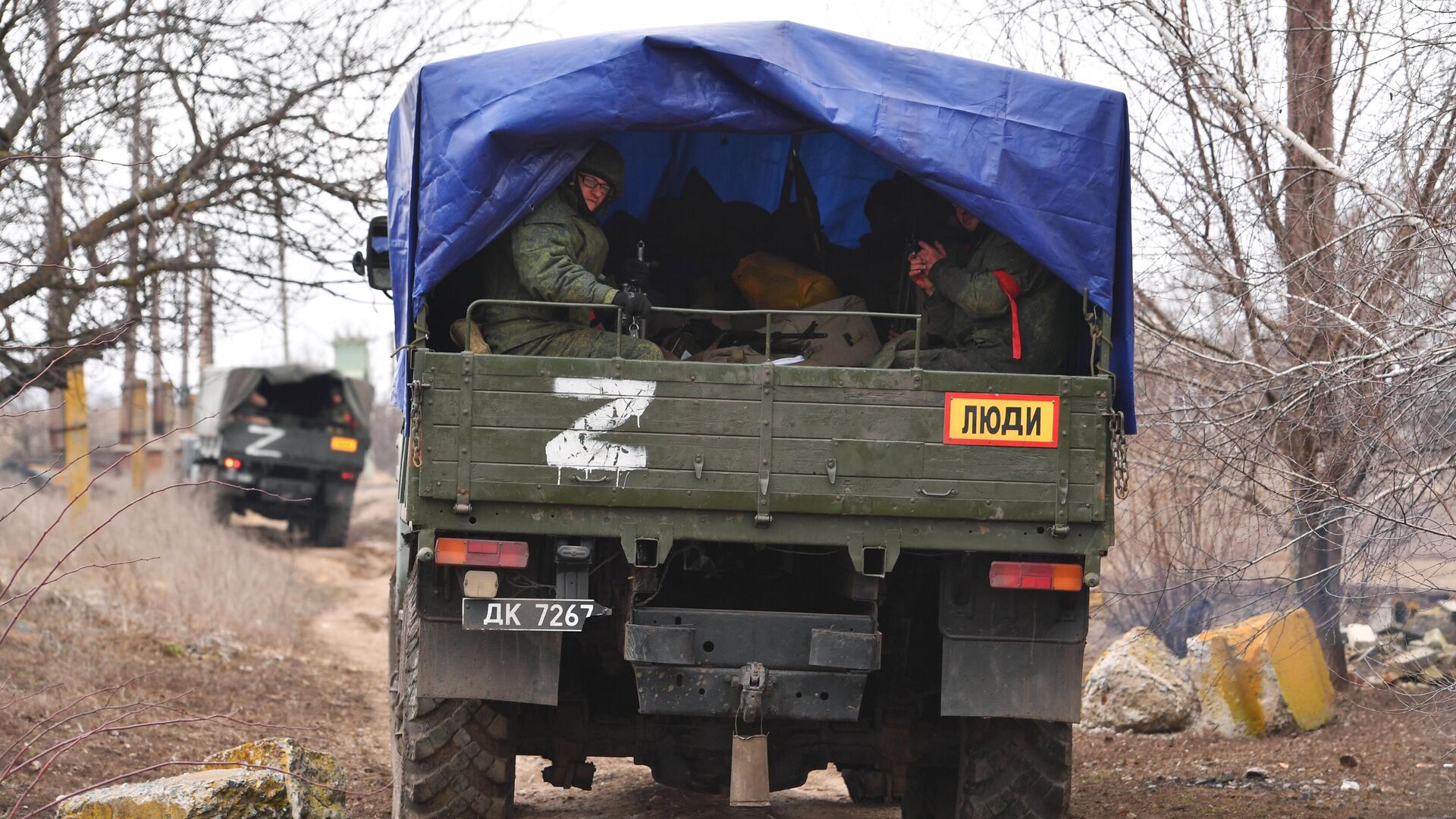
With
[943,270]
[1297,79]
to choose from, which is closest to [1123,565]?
[1297,79]

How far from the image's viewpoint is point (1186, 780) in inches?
291

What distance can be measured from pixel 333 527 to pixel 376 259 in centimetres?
1594

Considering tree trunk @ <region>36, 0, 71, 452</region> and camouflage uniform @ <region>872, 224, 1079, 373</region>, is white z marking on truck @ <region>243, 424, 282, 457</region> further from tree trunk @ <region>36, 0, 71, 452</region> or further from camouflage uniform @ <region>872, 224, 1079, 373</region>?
camouflage uniform @ <region>872, 224, 1079, 373</region>

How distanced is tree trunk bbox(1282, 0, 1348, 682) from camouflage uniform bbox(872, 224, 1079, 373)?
1473 mm

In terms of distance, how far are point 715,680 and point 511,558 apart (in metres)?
0.76

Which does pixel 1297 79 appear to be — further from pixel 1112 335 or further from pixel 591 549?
pixel 591 549

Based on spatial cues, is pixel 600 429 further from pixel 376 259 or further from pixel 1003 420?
pixel 376 259

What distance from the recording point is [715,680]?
4.98m

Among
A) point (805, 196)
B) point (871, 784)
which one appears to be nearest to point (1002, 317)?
point (871, 784)

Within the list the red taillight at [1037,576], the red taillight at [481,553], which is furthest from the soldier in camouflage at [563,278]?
the red taillight at [1037,576]

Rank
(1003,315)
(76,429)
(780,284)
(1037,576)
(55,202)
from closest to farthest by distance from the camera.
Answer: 1. (1037,576)
2. (1003,315)
3. (780,284)
4. (55,202)
5. (76,429)

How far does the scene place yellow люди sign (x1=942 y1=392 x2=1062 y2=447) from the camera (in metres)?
4.86

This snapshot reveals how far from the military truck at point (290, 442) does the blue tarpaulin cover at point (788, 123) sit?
16.6m

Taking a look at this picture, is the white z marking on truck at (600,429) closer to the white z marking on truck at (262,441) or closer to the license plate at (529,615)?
the license plate at (529,615)
